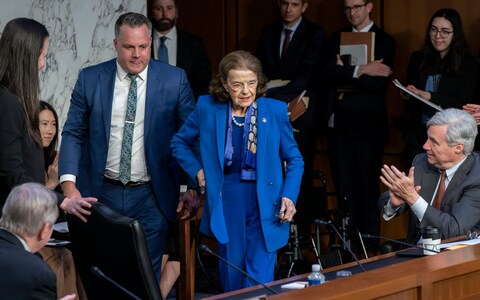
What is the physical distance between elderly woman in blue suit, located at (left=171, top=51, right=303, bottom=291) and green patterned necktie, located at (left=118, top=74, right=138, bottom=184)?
0.77 ft

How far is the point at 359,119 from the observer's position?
7.70 metres

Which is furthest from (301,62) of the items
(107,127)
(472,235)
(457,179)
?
(472,235)

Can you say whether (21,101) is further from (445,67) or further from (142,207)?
(445,67)

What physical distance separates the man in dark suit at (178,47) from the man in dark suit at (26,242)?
3.96m

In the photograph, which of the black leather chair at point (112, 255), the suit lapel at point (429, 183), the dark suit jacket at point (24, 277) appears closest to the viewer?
the dark suit jacket at point (24, 277)

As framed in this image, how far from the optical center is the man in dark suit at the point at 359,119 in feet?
24.9

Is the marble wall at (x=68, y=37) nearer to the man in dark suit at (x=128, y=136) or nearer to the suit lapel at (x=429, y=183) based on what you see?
the man in dark suit at (x=128, y=136)

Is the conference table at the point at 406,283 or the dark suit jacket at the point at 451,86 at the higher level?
the dark suit jacket at the point at 451,86

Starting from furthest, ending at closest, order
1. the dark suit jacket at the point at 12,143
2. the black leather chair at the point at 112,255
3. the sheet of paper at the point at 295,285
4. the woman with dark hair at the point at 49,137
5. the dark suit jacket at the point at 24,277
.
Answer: the woman with dark hair at the point at 49,137, the dark suit jacket at the point at 12,143, the sheet of paper at the point at 295,285, the black leather chair at the point at 112,255, the dark suit jacket at the point at 24,277

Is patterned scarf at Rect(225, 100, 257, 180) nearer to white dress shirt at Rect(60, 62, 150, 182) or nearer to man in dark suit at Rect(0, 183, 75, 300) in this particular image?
white dress shirt at Rect(60, 62, 150, 182)

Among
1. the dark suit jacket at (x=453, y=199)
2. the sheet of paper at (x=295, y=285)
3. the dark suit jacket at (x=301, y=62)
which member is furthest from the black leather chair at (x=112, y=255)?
the dark suit jacket at (x=301, y=62)

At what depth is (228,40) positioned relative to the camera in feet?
30.2

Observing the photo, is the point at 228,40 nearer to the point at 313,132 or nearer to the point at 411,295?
the point at 313,132

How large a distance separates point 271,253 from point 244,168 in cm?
43
